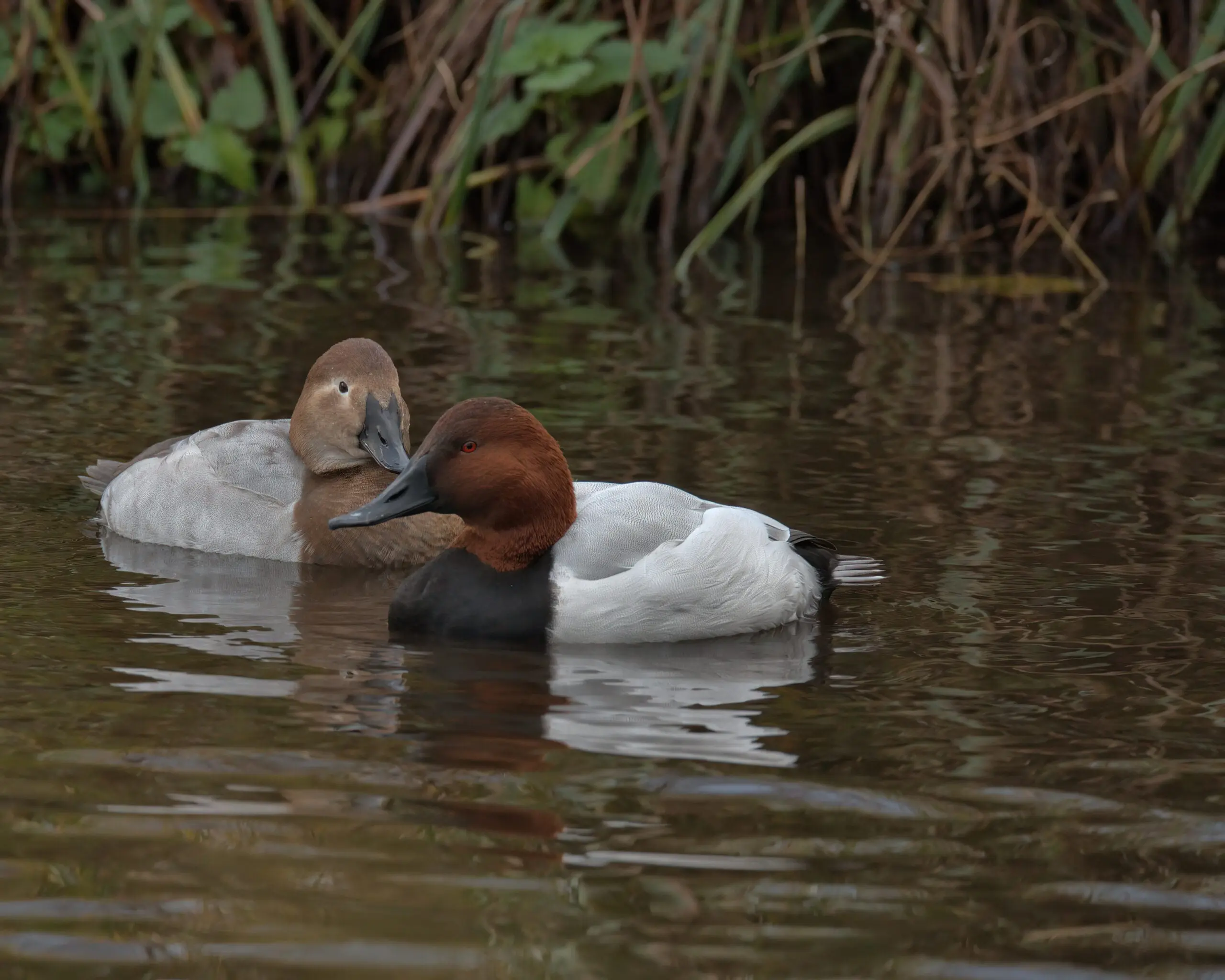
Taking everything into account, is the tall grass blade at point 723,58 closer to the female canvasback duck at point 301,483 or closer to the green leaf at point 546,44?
the green leaf at point 546,44

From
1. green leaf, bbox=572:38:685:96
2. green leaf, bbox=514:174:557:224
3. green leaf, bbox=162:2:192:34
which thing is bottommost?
green leaf, bbox=514:174:557:224

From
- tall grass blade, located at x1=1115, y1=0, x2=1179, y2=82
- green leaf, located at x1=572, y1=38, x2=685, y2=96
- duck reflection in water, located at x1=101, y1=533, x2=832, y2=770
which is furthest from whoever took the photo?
green leaf, located at x1=572, y1=38, x2=685, y2=96

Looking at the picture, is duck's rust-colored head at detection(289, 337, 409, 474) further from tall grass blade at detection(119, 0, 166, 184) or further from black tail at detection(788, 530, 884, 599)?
tall grass blade at detection(119, 0, 166, 184)

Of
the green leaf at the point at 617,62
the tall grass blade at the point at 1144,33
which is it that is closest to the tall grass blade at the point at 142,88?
the green leaf at the point at 617,62

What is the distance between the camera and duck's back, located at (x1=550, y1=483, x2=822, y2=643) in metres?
5.61

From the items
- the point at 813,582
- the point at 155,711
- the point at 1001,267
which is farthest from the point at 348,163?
the point at 155,711

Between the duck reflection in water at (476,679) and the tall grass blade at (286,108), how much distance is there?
6298 millimetres

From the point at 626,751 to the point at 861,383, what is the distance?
4.45 m

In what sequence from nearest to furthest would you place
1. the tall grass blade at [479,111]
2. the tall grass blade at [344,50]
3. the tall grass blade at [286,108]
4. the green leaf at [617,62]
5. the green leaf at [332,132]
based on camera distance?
the tall grass blade at [479,111] < the green leaf at [617,62] < the tall grass blade at [286,108] < the tall grass blade at [344,50] < the green leaf at [332,132]

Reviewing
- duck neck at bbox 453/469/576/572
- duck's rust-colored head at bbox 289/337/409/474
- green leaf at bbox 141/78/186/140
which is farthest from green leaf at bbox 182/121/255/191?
duck neck at bbox 453/469/576/572

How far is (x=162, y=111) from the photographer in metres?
12.8

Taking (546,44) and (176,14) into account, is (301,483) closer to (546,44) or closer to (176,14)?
(546,44)

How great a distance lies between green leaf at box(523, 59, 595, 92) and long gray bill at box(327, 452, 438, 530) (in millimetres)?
5663

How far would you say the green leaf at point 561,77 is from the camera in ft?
36.4
